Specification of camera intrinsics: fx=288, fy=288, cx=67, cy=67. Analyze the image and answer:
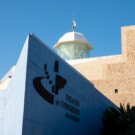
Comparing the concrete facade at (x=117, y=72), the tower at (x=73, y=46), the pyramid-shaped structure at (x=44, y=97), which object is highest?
the tower at (x=73, y=46)

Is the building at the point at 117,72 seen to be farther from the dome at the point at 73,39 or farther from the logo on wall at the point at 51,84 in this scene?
the logo on wall at the point at 51,84

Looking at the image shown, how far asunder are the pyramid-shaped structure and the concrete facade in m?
8.19

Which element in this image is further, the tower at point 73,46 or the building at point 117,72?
the tower at point 73,46

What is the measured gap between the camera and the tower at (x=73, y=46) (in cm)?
2914

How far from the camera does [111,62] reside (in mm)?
25609

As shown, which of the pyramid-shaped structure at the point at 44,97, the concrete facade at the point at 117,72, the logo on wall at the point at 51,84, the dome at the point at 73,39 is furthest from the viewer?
the dome at the point at 73,39

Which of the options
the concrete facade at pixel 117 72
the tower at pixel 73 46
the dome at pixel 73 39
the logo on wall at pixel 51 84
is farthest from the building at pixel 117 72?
the logo on wall at pixel 51 84

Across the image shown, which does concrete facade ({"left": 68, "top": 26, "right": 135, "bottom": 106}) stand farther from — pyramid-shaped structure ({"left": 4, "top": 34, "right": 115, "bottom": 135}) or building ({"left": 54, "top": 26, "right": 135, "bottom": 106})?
pyramid-shaped structure ({"left": 4, "top": 34, "right": 115, "bottom": 135})

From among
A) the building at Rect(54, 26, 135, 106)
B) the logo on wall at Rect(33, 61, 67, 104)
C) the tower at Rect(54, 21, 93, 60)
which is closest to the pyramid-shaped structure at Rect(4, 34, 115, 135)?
the logo on wall at Rect(33, 61, 67, 104)

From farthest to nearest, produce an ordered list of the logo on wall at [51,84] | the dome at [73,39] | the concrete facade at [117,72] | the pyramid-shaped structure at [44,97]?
the dome at [73,39] < the concrete facade at [117,72] < the logo on wall at [51,84] < the pyramid-shaped structure at [44,97]

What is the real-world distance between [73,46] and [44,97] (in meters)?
17.6

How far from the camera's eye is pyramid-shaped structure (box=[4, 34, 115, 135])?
1091cm

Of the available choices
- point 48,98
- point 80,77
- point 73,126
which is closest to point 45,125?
point 48,98

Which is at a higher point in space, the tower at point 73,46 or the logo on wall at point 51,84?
the tower at point 73,46
